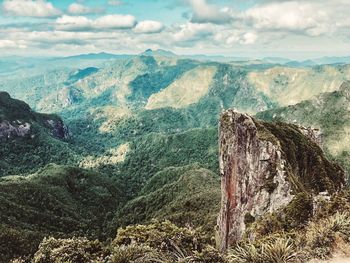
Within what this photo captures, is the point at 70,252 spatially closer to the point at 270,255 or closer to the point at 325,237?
the point at 270,255

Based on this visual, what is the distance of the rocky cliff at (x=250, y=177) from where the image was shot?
79125 millimetres

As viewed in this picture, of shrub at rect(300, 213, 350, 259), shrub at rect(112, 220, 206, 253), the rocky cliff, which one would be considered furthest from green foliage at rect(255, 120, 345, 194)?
shrub at rect(300, 213, 350, 259)

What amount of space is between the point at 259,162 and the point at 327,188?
717 inches

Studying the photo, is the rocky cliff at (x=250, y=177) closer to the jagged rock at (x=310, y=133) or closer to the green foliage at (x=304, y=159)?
the green foliage at (x=304, y=159)

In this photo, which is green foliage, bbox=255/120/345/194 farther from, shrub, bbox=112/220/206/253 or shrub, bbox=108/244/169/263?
shrub, bbox=108/244/169/263

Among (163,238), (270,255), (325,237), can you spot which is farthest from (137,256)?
(163,238)

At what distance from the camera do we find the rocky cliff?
79125 millimetres

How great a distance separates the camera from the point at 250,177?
275 ft

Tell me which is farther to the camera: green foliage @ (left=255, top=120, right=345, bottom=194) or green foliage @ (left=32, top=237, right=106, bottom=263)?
Result: green foliage @ (left=255, top=120, right=345, bottom=194)

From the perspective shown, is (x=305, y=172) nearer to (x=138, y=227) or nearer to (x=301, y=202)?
(x=301, y=202)

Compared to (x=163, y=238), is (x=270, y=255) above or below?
above

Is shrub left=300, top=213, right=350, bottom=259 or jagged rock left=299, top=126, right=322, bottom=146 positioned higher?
shrub left=300, top=213, right=350, bottom=259

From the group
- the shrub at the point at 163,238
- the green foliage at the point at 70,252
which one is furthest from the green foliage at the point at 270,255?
the green foliage at the point at 70,252

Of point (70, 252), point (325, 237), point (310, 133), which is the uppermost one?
point (325, 237)
